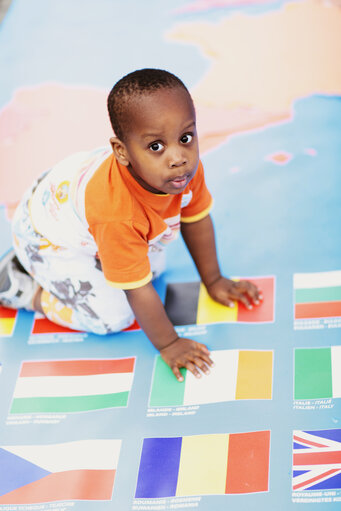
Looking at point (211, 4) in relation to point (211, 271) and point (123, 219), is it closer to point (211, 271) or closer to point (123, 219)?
point (211, 271)

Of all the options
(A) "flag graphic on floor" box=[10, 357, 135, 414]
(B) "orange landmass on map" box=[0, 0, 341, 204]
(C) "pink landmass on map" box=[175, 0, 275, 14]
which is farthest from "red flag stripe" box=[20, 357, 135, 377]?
(C) "pink landmass on map" box=[175, 0, 275, 14]

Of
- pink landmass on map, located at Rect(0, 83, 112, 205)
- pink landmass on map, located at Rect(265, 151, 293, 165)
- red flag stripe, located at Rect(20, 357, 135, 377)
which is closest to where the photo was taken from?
red flag stripe, located at Rect(20, 357, 135, 377)

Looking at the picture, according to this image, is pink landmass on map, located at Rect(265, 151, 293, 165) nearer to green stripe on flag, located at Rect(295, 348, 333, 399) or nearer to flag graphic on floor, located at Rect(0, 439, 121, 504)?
green stripe on flag, located at Rect(295, 348, 333, 399)

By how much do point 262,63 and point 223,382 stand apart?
3.06ft

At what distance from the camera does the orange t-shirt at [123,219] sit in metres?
0.93

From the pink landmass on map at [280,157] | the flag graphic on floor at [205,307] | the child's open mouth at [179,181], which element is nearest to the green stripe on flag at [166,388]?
the flag graphic on floor at [205,307]

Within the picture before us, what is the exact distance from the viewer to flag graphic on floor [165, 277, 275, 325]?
1156mm

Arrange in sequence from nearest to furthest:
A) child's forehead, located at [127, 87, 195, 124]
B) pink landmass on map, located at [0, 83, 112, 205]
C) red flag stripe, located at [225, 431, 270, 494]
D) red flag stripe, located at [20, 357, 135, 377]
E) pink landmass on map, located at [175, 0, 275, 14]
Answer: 1. child's forehead, located at [127, 87, 195, 124]
2. red flag stripe, located at [225, 431, 270, 494]
3. red flag stripe, located at [20, 357, 135, 377]
4. pink landmass on map, located at [0, 83, 112, 205]
5. pink landmass on map, located at [175, 0, 275, 14]

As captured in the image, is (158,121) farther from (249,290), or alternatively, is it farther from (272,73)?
(272,73)

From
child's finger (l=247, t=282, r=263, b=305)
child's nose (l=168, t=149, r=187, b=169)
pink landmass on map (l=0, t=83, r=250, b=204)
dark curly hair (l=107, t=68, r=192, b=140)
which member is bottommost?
child's nose (l=168, t=149, r=187, b=169)

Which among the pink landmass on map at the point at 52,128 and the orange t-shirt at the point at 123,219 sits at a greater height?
the pink landmass on map at the point at 52,128

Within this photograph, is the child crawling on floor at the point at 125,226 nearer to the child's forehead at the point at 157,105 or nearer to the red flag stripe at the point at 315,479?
the child's forehead at the point at 157,105

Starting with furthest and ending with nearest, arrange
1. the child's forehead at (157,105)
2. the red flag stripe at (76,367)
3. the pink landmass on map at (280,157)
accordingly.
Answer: the pink landmass on map at (280,157), the red flag stripe at (76,367), the child's forehead at (157,105)

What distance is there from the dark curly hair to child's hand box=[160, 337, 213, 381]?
0.39 meters
